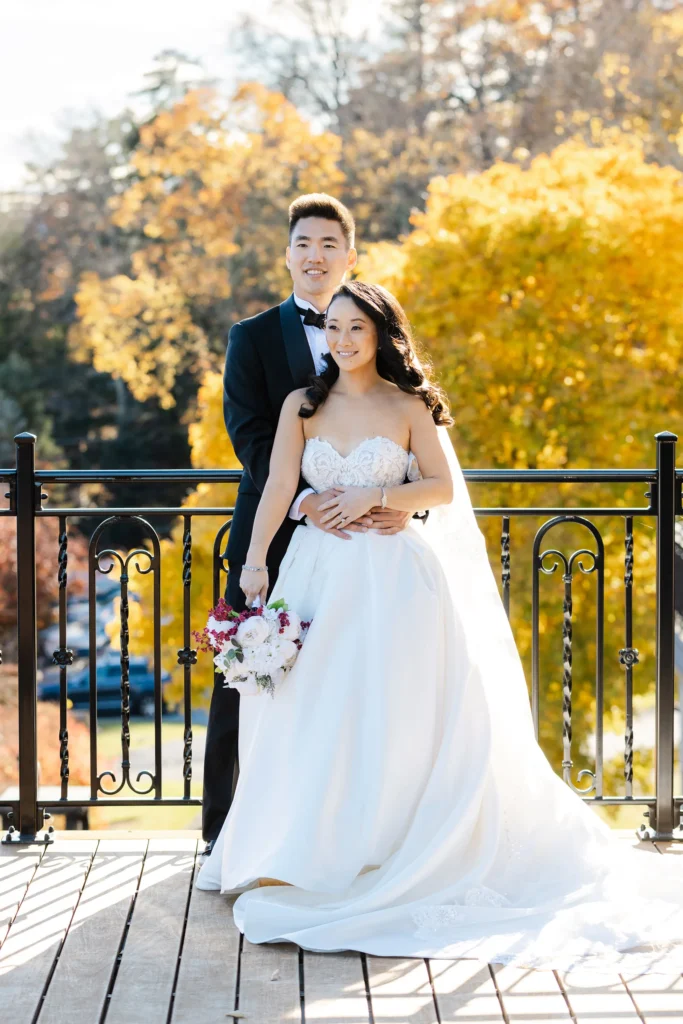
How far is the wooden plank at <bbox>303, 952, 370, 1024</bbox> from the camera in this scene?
7.91 ft

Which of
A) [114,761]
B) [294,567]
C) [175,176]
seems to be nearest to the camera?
[294,567]

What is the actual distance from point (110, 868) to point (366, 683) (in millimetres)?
965

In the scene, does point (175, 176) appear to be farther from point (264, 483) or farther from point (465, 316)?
point (264, 483)

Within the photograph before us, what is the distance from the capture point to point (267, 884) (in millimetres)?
2943

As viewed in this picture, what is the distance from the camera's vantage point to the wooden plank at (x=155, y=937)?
2467 millimetres

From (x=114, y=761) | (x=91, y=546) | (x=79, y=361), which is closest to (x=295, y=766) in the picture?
(x=91, y=546)

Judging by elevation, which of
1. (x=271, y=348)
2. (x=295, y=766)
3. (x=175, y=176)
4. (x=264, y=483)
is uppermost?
(x=175, y=176)

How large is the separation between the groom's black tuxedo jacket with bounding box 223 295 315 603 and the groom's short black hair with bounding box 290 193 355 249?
0.24 metres

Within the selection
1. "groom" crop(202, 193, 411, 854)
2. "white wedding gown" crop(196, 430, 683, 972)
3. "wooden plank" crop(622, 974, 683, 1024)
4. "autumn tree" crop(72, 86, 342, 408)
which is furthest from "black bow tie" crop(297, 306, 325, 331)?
"autumn tree" crop(72, 86, 342, 408)

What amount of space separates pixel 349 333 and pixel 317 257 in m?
0.38

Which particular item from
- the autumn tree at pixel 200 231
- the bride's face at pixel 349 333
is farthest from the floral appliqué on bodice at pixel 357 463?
the autumn tree at pixel 200 231

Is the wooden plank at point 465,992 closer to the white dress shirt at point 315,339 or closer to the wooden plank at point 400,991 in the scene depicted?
the wooden plank at point 400,991

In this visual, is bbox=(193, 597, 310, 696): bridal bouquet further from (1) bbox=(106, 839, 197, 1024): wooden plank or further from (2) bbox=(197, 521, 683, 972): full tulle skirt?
(1) bbox=(106, 839, 197, 1024): wooden plank

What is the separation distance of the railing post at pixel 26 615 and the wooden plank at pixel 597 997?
5.60 feet
